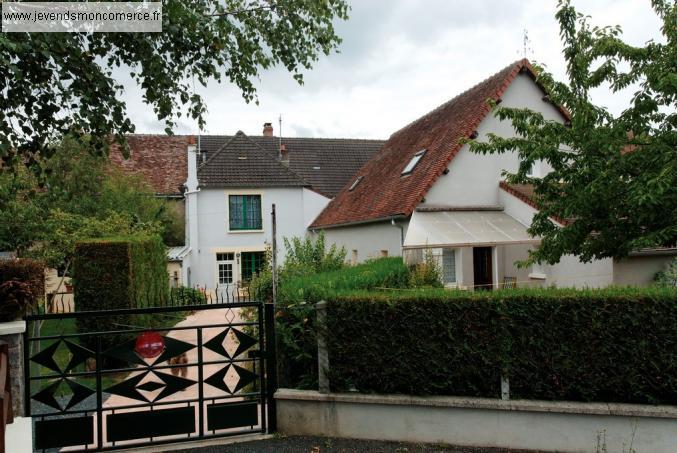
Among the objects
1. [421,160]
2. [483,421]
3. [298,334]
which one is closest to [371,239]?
[421,160]

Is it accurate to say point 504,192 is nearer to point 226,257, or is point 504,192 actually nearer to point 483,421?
point 483,421

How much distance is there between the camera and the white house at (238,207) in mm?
26750

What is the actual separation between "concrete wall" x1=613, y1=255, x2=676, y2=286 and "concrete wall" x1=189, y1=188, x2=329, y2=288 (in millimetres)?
16535

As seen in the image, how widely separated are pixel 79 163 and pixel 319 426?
19.7 metres

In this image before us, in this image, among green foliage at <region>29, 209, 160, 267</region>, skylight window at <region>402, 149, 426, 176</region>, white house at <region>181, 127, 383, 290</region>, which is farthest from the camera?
white house at <region>181, 127, 383, 290</region>

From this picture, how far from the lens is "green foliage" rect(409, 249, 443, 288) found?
12.4m

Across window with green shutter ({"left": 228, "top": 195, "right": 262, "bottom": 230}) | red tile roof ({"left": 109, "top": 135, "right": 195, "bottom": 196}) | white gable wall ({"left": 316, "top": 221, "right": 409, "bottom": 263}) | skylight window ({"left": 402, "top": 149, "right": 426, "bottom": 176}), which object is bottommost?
white gable wall ({"left": 316, "top": 221, "right": 409, "bottom": 263})

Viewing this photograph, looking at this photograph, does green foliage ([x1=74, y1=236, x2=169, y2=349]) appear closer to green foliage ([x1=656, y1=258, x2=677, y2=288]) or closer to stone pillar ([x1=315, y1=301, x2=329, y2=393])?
stone pillar ([x1=315, y1=301, x2=329, y2=393])

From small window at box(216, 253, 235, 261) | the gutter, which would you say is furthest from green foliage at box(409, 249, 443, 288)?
small window at box(216, 253, 235, 261)

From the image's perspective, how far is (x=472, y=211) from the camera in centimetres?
1662

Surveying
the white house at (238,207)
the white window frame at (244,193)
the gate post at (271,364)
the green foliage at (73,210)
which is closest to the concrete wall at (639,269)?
the gate post at (271,364)

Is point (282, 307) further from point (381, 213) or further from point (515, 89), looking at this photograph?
point (515, 89)

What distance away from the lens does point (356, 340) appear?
623 centimetres

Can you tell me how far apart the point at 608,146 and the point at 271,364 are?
24.1ft
